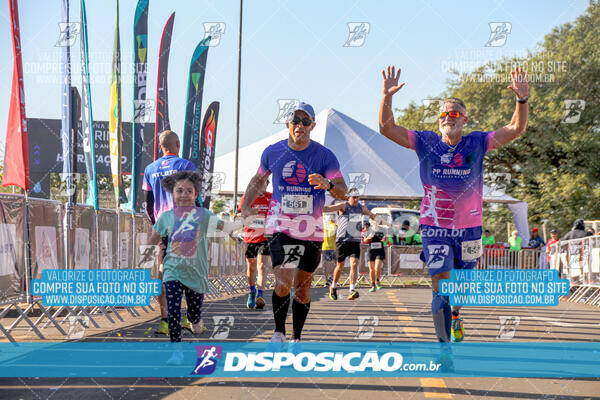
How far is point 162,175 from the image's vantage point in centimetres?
730

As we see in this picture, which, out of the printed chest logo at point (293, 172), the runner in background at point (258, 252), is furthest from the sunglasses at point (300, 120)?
the runner in background at point (258, 252)

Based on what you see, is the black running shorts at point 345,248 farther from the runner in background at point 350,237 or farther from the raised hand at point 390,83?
the raised hand at point 390,83

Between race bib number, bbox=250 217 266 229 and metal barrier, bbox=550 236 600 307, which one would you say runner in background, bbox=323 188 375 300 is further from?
metal barrier, bbox=550 236 600 307

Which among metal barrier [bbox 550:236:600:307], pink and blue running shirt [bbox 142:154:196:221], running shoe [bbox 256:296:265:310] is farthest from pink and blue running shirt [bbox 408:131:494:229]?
metal barrier [bbox 550:236:600:307]

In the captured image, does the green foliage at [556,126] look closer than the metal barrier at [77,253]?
No

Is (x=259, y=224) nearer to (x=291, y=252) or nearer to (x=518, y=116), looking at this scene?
(x=291, y=252)

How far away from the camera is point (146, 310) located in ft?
37.3

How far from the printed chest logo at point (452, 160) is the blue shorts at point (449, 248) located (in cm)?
52

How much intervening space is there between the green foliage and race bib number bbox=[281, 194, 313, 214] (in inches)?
1058

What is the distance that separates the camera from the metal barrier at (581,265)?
15031 mm

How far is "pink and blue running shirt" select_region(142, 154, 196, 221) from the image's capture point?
7.25 m

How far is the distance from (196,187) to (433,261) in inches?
78.6

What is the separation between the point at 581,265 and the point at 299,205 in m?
11.7

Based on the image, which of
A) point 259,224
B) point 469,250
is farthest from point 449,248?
point 259,224
